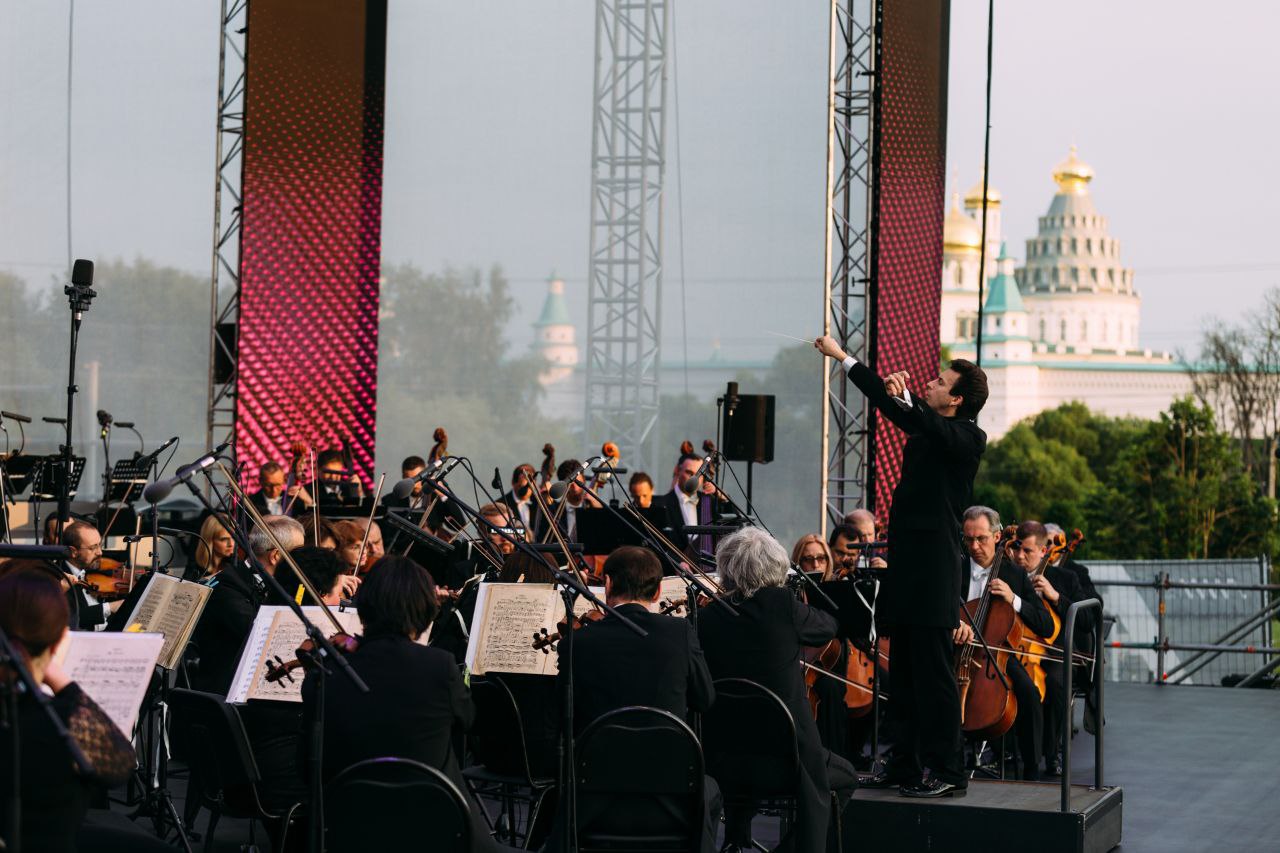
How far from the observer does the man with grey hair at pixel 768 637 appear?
4582mm

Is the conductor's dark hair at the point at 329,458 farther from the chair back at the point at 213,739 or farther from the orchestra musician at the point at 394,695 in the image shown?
the orchestra musician at the point at 394,695

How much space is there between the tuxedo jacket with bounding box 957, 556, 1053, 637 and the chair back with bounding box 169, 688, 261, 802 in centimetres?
306

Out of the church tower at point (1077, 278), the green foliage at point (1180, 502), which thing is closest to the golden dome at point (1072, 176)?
the church tower at point (1077, 278)

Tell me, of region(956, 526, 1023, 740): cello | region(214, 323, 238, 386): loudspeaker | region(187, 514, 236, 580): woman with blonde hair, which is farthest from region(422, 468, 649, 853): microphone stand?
region(214, 323, 238, 386): loudspeaker

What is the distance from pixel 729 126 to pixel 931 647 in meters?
8.30

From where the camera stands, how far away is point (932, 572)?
16.0 ft

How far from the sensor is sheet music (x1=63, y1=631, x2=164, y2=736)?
3.41 m

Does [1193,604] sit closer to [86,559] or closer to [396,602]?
[86,559]

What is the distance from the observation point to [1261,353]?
4312 cm

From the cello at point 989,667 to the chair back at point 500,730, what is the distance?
6.20 feet

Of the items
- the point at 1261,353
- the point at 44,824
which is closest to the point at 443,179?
the point at 44,824

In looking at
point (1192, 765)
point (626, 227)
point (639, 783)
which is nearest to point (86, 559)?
point (639, 783)

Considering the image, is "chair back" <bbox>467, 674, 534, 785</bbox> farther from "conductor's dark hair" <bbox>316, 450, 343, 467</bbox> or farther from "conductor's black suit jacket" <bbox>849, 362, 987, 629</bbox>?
"conductor's dark hair" <bbox>316, 450, 343, 467</bbox>

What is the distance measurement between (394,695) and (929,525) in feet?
6.47
